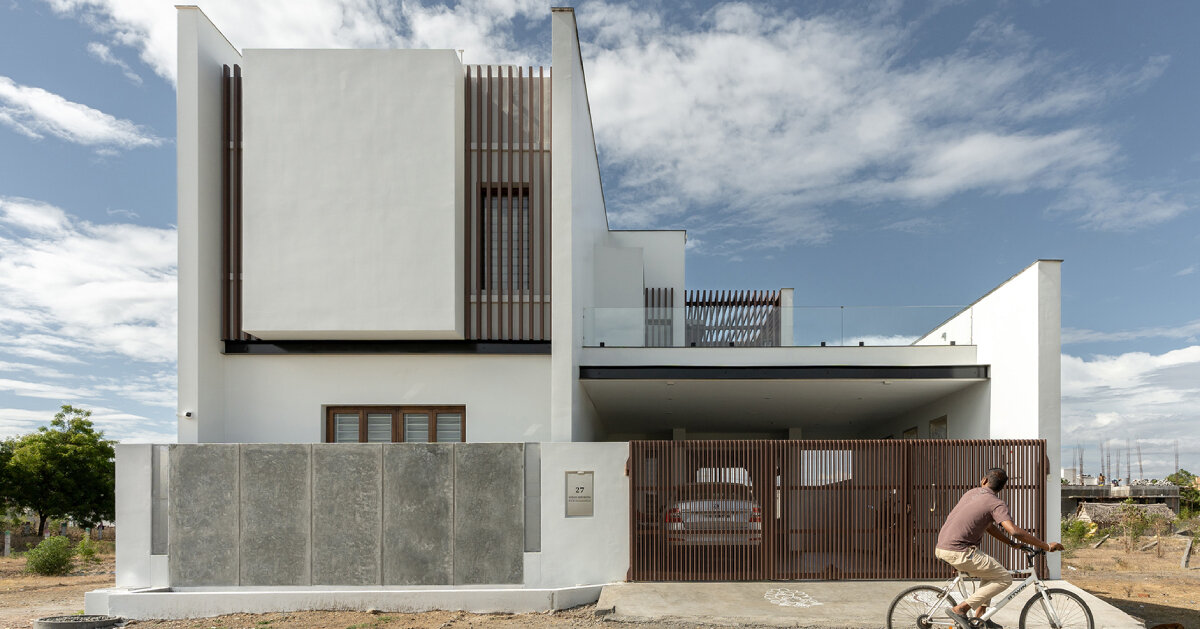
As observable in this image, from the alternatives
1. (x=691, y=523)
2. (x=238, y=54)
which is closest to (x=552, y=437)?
(x=691, y=523)

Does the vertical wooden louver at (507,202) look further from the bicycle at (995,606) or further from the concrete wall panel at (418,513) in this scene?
the bicycle at (995,606)

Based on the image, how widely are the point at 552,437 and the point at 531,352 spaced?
147 cm

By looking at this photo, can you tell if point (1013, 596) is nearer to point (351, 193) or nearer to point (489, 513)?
point (489, 513)

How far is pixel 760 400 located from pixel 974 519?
9.07 m

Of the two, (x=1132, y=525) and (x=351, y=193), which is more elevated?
(x=351, y=193)

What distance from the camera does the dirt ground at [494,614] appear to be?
919 cm

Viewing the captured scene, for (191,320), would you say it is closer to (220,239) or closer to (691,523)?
(220,239)

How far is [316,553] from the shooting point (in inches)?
394

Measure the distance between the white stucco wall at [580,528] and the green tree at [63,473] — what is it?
20389 mm

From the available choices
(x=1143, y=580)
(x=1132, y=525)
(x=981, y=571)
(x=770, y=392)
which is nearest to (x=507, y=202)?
(x=770, y=392)

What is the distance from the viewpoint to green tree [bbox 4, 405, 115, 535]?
22516 mm

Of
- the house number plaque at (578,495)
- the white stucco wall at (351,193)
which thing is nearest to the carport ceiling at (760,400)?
the house number plaque at (578,495)

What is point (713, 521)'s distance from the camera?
1005 cm

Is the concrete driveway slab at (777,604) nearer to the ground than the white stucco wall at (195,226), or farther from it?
nearer to the ground
